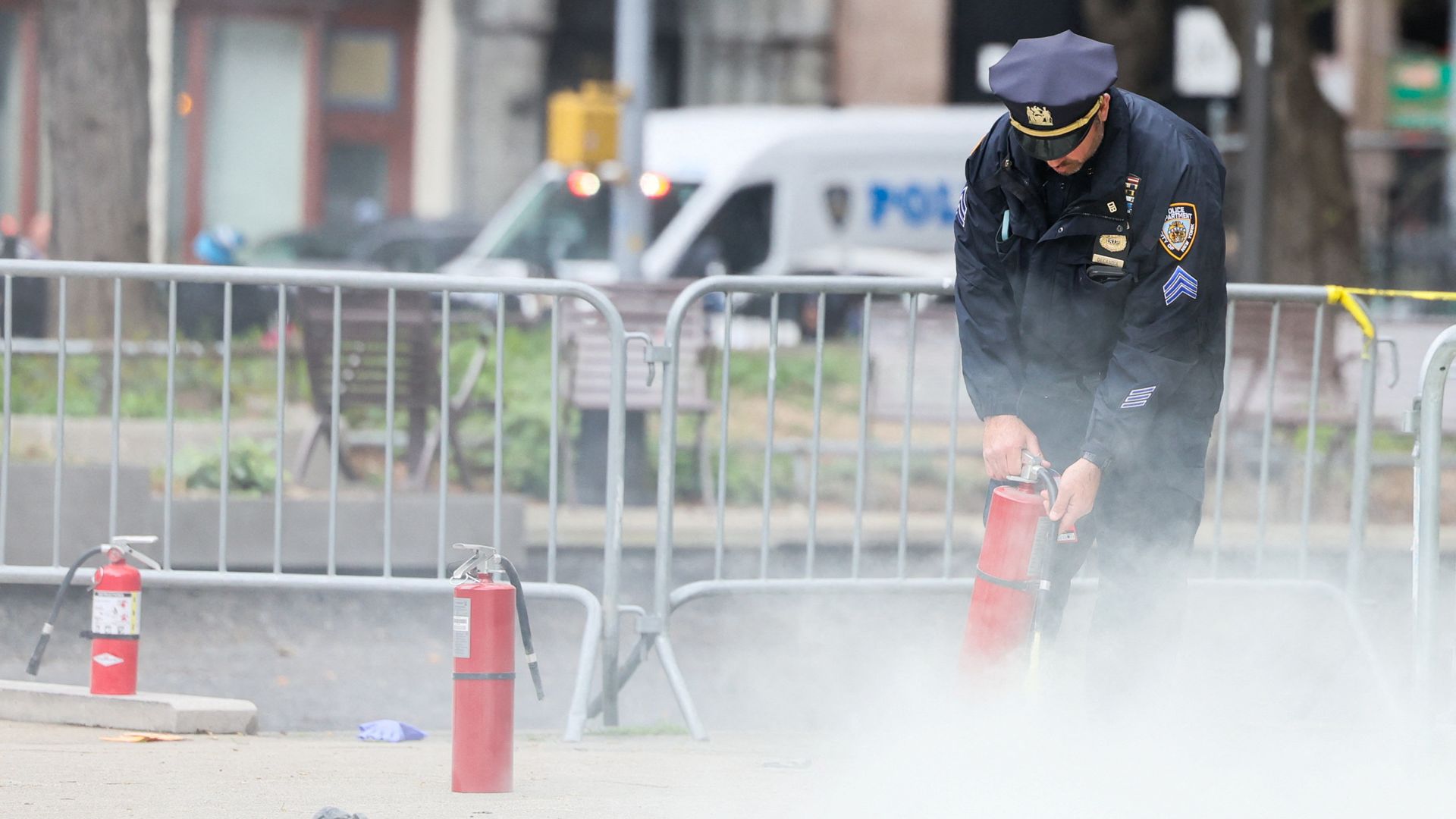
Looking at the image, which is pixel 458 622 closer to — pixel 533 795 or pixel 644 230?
pixel 533 795

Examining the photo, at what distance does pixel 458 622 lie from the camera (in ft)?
14.0

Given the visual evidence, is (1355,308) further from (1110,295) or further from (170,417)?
(170,417)

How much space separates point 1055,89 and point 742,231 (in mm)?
13128

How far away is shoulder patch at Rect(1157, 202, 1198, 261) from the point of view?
402cm

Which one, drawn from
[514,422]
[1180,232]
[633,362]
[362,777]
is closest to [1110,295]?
[1180,232]

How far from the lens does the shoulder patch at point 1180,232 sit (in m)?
4.02

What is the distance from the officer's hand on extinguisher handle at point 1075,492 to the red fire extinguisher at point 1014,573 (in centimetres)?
3

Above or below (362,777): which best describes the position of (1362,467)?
above

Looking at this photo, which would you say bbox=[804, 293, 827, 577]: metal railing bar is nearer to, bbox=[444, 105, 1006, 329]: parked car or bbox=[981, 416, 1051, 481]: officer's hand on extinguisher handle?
bbox=[981, 416, 1051, 481]: officer's hand on extinguisher handle

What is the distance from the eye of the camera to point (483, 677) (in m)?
4.25

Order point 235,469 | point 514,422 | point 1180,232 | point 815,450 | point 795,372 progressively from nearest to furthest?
point 1180,232
point 815,450
point 235,469
point 795,372
point 514,422

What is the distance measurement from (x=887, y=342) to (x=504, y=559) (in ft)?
17.2

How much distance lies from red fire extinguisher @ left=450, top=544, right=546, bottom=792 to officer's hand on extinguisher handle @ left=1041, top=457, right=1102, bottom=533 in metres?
1.23

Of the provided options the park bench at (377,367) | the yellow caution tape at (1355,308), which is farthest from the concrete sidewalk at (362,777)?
the park bench at (377,367)
